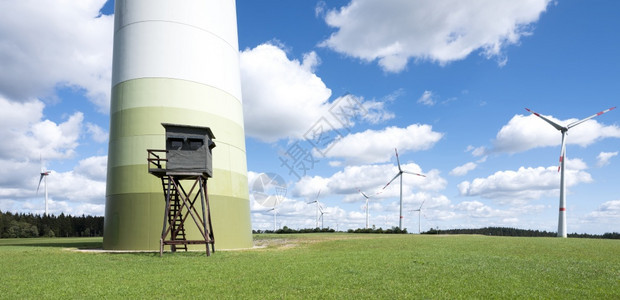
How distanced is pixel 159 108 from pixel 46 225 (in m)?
92.9

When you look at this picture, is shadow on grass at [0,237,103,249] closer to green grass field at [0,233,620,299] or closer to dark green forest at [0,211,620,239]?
green grass field at [0,233,620,299]

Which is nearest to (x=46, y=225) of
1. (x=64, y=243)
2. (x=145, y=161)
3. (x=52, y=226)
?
(x=52, y=226)

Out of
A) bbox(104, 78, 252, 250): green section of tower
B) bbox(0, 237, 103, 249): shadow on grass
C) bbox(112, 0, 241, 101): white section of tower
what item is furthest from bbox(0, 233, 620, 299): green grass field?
bbox(112, 0, 241, 101): white section of tower

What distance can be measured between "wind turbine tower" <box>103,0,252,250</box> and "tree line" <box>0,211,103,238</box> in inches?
3167

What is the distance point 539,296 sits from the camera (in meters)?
10.6

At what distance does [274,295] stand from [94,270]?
9355 mm

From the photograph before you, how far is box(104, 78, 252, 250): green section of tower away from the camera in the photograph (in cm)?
2702

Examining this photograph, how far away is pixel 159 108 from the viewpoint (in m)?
28.2

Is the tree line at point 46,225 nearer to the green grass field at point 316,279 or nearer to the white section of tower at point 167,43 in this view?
the white section of tower at point 167,43

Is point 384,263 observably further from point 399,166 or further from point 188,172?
point 399,166

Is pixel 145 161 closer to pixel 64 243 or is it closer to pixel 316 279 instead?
pixel 316 279

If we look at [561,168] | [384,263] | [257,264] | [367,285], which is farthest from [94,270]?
[561,168]

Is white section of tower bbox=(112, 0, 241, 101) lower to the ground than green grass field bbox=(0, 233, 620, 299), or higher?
higher

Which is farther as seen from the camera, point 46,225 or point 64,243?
point 46,225
